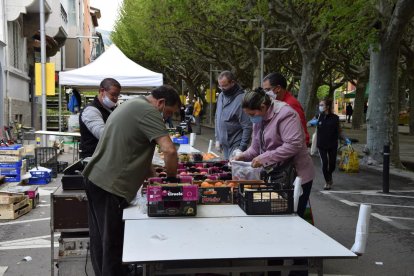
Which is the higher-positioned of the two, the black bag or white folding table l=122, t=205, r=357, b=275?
the black bag

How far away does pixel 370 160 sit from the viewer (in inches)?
610

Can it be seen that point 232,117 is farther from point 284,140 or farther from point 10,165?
point 10,165

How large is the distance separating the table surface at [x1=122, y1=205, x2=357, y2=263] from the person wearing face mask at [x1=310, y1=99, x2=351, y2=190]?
7254mm

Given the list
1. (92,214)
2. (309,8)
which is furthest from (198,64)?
(92,214)

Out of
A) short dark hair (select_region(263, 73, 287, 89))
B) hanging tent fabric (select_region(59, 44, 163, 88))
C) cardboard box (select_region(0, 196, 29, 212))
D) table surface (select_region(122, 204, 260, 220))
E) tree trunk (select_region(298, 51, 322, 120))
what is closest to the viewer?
table surface (select_region(122, 204, 260, 220))

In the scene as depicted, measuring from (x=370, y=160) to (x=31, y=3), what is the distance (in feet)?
45.1

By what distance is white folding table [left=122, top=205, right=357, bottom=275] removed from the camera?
3107 millimetres

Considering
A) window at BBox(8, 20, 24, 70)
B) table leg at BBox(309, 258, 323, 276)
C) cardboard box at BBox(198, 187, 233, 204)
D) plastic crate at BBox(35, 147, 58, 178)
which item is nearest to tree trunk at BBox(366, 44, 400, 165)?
plastic crate at BBox(35, 147, 58, 178)

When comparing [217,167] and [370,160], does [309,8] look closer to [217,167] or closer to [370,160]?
[370,160]

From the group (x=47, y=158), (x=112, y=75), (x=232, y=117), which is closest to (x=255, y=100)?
(x=232, y=117)

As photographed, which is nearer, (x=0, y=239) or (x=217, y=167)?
(x=217, y=167)

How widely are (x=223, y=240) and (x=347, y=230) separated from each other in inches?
192

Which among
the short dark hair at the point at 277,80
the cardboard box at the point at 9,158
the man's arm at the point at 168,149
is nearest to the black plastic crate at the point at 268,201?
the man's arm at the point at 168,149

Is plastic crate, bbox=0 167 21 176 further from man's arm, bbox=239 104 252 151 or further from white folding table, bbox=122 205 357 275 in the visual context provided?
white folding table, bbox=122 205 357 275
